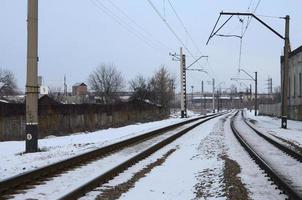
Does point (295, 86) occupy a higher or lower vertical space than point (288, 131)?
higher

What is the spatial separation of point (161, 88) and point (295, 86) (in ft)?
137

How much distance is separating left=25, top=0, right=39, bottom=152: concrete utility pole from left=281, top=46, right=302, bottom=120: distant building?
1673 inches

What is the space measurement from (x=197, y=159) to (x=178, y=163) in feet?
4.25

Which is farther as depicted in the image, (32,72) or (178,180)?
(32,72)

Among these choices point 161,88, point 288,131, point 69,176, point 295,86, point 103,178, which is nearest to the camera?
point 103,178

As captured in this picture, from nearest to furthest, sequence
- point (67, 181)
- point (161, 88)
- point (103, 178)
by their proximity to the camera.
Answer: point (67, 181)
point (103, 178)
point (161, 88)

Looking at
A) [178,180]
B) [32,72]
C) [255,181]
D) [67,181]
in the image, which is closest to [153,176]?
[178,180]

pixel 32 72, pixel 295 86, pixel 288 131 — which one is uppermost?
pixel 295 86

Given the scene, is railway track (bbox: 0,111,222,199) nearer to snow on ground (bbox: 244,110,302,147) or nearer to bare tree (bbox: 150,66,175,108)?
snow on ground (bbox: 244,110,302,147)

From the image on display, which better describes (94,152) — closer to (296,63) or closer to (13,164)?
(13,164)

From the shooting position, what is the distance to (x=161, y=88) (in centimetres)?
10150

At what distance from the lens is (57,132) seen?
3412cm

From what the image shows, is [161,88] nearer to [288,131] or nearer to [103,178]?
[288,131]

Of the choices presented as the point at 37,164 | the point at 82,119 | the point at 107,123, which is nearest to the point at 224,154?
the point at 37,164
